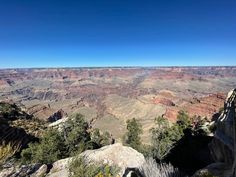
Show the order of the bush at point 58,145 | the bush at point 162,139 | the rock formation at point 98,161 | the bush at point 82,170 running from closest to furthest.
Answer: the bush at point 82,170
the rock formation at point 98,161
the bush at point 58,145
the bush at point 162,139

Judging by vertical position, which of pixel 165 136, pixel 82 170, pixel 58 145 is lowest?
pixel 165 136

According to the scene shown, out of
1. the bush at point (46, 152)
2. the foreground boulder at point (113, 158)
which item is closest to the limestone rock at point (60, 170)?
the foreground boulder at point (113, 158)

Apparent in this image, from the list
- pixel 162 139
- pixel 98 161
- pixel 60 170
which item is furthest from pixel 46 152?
pixel 162 139

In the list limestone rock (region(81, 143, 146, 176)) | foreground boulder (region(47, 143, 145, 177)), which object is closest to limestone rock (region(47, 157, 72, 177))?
foreground boulder (region(47, 143, 145, 177))

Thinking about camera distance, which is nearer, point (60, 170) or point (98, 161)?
point (98, 161)

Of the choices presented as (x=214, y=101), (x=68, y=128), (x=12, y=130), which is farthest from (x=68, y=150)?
(x=214, y=101)

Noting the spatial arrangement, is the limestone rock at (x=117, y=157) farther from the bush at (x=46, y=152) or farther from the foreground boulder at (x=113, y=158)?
the bush at (x=46, y=152)

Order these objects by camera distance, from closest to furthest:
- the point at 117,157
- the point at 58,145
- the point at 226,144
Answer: the point at 226,144
the point at 117,157
the point at 58,145

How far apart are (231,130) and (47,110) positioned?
7373 inches

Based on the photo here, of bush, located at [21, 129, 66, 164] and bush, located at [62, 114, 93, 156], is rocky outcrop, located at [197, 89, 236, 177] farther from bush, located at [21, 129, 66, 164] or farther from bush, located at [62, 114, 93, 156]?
bush, located at [62, 114, 93, 156]

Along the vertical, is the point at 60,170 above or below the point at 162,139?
above

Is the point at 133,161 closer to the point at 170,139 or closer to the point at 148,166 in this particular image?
the point at 148,166

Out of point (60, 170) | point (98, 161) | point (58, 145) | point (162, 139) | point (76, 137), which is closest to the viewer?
point (98, 161)

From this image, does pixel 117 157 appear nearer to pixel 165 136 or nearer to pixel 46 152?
pixel 46 152
